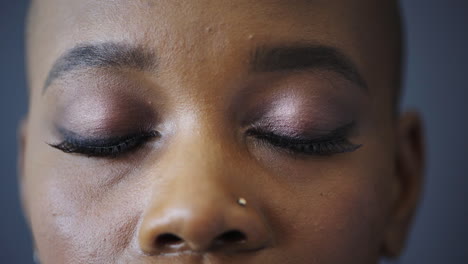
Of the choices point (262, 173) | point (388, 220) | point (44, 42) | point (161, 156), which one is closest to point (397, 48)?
point (388, 220)

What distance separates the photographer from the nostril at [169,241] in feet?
2.68

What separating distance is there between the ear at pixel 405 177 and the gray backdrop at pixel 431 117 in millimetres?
553

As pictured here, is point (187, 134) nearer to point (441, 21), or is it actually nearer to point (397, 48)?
point (397, 48)

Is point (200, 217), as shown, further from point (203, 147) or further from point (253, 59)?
point (253, 59)

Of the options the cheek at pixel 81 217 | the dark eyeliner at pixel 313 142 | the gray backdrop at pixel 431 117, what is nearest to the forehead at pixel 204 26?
the dark eyeliner at pixel 313 142

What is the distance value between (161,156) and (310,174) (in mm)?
260

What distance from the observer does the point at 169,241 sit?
0.83m

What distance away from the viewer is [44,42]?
1044 millimetres

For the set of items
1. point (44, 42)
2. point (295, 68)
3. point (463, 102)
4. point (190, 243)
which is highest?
point (463, 102)

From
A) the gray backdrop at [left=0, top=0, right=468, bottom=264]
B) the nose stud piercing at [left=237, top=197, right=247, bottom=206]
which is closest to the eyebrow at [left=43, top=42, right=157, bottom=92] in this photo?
the nose stud piercing at [left=237, top=197, right=247, bottom=206]

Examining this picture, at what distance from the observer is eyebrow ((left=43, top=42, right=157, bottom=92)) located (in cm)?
89

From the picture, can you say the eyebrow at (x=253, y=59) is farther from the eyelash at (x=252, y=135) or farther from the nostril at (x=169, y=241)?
the nostril at (x=169, y=241)

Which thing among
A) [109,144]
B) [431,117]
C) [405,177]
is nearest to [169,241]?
[109,144]

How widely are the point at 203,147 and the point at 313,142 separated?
0.67 ft
